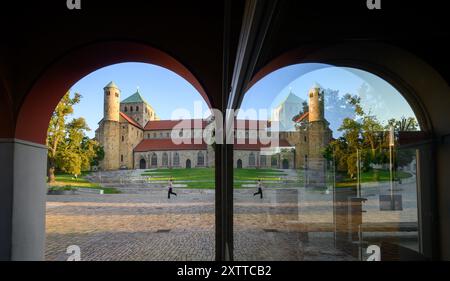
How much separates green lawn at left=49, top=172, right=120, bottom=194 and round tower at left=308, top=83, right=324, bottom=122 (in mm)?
26786

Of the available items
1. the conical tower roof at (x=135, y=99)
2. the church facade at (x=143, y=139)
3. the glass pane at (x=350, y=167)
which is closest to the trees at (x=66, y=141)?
the church facade at (x=143, y=139)

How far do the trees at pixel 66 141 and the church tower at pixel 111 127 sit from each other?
13.9 meters

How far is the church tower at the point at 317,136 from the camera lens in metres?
0.43

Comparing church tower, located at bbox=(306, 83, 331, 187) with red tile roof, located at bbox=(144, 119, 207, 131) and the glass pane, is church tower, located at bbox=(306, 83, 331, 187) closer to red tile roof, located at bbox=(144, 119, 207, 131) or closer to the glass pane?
the glass pane

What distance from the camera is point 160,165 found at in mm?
42625

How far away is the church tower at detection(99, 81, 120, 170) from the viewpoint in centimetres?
3951

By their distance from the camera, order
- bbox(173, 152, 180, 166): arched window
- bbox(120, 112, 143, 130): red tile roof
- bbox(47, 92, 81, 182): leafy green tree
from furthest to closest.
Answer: bbox(120, 112, 143, 130): red tile roof → bbox(173, 152, 180, 166): arched window → bbox(47, 92, 81, 182): leafy green tree

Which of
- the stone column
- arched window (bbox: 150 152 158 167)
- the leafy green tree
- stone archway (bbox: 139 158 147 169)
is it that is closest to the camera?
the stone column

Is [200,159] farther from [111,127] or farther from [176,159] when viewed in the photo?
[111,127]

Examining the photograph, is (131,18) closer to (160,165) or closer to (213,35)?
(213,35)

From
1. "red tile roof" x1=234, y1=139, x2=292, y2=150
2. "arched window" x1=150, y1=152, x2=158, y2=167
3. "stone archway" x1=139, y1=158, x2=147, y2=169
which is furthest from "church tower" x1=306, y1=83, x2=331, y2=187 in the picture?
"stone archway" x1=139, y1=158, x2=147, y2=169

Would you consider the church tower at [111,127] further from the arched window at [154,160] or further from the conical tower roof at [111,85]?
the arched window at [154,160]

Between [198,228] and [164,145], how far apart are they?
108 ft

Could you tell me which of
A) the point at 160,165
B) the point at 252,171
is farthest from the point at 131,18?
the point at 160,165
